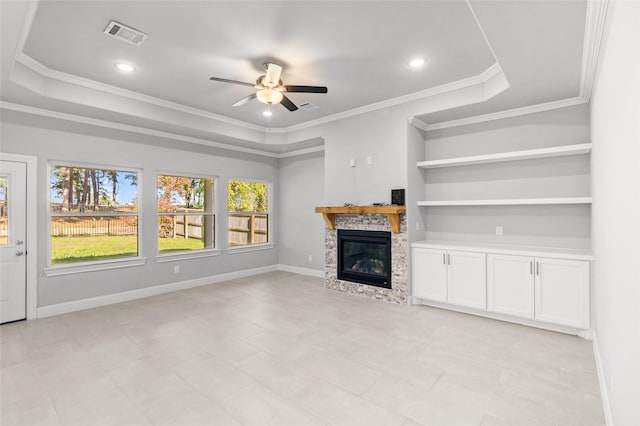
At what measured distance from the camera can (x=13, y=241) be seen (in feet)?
13.5

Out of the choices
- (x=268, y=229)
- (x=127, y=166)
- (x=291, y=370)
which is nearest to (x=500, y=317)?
(x=291, y=370)

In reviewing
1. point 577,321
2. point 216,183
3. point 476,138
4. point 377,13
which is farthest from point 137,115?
point 577,321

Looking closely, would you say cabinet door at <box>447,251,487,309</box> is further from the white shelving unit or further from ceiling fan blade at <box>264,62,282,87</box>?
ceiling fan blade at <box>264,62,282,87</box>

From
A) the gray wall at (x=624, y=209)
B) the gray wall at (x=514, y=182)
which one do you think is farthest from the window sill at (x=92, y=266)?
the gray wall at (x=624, y=209)

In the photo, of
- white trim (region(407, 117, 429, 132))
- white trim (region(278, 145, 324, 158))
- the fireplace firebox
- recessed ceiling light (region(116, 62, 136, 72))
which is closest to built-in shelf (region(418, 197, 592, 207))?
the fireplace firebox

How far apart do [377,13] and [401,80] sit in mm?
1461

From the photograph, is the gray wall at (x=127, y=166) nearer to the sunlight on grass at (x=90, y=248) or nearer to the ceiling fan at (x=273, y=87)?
the sunlight on grass at (x=90, y=248)

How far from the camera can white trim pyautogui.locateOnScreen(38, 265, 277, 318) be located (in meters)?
4.39

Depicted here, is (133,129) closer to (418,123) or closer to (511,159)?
(418,123)

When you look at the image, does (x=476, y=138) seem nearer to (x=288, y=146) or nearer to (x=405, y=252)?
(x=405, y=252)

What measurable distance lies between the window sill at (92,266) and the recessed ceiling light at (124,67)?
9.03ft

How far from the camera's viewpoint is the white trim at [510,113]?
3938 millimetres

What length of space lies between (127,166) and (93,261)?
4.85 feet

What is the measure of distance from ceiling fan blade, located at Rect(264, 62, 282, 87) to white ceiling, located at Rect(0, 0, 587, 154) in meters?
0.11
